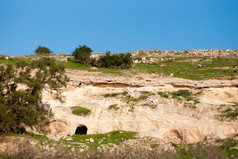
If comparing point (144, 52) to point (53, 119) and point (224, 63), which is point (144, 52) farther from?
point (53, 119)

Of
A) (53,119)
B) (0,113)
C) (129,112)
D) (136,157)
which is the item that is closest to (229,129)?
(129,112)

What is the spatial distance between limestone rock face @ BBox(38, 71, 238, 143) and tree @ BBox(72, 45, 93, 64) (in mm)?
7968

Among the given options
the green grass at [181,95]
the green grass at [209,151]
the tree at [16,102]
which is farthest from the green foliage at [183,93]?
the tree at [16,102]

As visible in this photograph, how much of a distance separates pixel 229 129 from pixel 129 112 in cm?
864

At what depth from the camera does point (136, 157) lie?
11156 millimetres

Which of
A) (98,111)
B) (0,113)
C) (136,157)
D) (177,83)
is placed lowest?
(136,157)

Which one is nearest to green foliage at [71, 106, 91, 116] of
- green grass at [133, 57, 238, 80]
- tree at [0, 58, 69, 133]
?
tree at [0, 58, 69, 133]

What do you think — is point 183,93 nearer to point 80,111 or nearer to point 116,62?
point 80,111

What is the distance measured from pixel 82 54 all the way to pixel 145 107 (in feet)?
57.8

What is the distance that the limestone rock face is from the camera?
786 inches

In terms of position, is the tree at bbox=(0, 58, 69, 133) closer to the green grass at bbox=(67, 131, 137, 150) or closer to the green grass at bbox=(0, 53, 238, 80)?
the green grass at bbox=(67, 131, 137, 150)

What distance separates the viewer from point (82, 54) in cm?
3747

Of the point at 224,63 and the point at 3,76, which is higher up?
the point at 224,63

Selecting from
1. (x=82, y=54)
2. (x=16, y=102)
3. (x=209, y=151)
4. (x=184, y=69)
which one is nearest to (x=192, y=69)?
(x=184, y=69)
